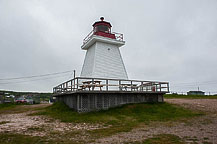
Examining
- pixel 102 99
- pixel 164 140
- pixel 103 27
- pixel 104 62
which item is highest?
pixel 103 27

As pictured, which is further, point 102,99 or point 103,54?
point 103,54

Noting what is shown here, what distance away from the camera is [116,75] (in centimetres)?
1650

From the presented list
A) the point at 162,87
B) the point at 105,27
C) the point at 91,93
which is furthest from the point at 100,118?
the point at 105,27

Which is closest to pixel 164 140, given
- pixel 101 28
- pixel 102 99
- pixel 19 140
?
pixel 19 140

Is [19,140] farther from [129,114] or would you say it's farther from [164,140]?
[129,114]

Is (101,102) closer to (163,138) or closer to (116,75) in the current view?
(116,75)

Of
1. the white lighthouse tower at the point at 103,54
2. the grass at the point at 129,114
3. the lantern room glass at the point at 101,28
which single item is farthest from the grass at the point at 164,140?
the lantern room glass at the point at 101,28

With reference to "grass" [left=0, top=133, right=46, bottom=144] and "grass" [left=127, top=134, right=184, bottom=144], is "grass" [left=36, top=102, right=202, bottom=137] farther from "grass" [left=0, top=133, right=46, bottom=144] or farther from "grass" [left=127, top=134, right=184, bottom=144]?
"grass" [left=127, top=134, right=184, bottom=144]

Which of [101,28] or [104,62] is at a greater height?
[101,28]

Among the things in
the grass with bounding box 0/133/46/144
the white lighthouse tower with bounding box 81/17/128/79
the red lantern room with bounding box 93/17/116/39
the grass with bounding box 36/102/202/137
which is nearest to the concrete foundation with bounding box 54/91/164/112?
the grass with bounding box 36/102/202/137

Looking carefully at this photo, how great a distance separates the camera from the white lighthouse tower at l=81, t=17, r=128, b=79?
1573 centimetres

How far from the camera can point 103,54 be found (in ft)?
53.9

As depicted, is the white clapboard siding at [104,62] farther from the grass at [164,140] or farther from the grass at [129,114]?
the grass at [164,140]

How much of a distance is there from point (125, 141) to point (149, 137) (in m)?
1.00
